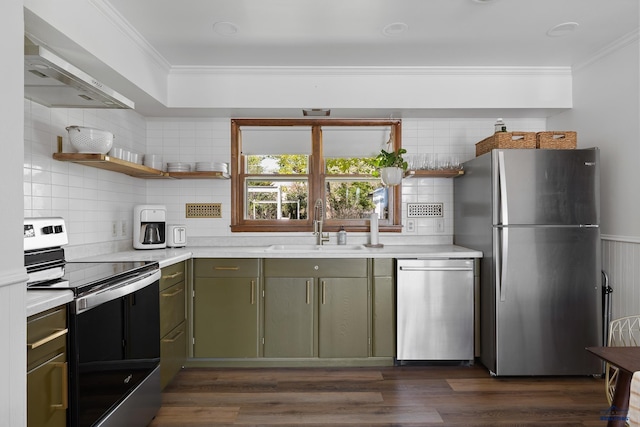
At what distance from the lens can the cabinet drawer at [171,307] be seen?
2.67 m

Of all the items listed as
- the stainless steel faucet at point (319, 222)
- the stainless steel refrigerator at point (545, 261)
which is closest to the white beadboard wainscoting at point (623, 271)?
the stainless steel refrigerator at point (545, 261)

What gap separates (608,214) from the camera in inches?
120

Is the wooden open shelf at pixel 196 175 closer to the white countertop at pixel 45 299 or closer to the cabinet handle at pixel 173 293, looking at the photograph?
the cabinet handle at pixel 173 293

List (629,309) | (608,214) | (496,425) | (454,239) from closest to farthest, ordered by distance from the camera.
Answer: (496,425) → (629,309) → (608,214) → (454,239)

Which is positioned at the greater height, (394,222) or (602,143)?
(602,143)

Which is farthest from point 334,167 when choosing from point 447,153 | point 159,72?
point 159,72

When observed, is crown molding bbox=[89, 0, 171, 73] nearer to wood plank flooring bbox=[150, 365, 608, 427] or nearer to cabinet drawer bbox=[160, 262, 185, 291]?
cabinet drawer bbox=[160, 262, 185, 291]

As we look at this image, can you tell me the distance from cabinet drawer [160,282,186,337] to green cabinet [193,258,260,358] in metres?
0.15

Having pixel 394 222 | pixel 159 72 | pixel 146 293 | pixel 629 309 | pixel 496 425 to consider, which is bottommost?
pixel 496 425

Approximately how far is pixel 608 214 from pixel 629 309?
0.69 meters

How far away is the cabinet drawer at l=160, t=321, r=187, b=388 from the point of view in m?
2.65

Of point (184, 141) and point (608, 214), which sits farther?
point (184, 141)

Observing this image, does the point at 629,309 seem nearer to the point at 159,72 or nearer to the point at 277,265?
the point at 277,265

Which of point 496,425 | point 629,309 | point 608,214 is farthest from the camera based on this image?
point 608,214
